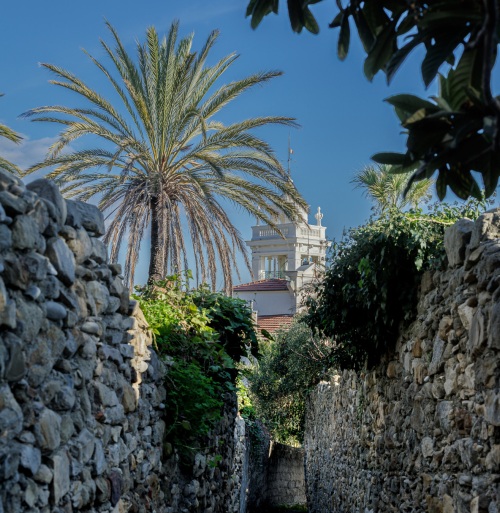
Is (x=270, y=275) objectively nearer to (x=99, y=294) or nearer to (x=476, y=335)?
(x=476, y=335)

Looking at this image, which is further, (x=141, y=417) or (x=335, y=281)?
(x=335, y=281)

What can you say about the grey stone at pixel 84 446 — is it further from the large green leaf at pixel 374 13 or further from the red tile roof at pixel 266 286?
the red tile roof at pixel 266 286

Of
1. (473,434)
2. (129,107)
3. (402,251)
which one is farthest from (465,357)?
(129,107)

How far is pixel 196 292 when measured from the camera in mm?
9148

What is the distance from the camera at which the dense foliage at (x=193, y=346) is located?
7.09 meters

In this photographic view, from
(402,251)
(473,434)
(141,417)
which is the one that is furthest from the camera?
(402,251)

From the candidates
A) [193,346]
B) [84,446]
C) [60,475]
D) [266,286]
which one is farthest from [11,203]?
[266,286]

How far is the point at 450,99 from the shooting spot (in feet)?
7.98

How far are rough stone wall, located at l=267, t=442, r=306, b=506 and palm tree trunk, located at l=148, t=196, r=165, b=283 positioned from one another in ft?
41.5

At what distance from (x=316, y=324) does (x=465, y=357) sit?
3.89 m

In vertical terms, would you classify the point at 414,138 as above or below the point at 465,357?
above

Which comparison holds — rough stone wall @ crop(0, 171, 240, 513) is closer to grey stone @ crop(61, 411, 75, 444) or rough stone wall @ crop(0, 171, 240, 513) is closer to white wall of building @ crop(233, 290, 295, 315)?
grey stone @ crop(61, 411, 75, 444)

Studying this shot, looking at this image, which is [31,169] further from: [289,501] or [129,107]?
[289,501]

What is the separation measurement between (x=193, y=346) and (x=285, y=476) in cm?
1801
